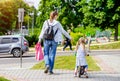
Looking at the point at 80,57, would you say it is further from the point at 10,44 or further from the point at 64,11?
the point at 64,11

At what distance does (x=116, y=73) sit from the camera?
45.1ft

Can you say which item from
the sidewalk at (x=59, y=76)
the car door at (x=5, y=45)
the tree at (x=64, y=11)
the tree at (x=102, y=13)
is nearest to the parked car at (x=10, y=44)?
the car door at (x=5, y=45)

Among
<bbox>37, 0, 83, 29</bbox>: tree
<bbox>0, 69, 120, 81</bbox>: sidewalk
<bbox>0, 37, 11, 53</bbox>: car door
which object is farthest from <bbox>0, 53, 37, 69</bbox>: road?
<bbox>37, 0, 83, 29</bbox>: tree

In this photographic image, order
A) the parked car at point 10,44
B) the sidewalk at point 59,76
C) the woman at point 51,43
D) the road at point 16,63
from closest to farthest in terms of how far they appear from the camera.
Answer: the sidewalk at point 59,76 < the woman at point 51,43 < the road at point 16,63 < the parked car at point 10,44

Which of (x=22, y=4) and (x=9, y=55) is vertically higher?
(x=22, y=4)

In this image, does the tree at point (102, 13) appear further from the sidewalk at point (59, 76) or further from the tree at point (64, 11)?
the sidewalk at point (59, 76)

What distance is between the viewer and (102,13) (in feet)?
128

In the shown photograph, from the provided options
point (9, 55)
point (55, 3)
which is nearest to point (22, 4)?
point (55, 3)

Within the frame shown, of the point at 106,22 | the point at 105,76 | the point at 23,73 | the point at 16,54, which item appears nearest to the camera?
the point at 105,76

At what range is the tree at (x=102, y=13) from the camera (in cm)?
3885

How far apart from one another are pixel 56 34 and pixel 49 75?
127 cm

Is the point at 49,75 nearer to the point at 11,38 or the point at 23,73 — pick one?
the point at 23,73

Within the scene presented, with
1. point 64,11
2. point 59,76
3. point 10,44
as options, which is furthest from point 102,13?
point 64,11

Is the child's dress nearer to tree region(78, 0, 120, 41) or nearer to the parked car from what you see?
the parked car
